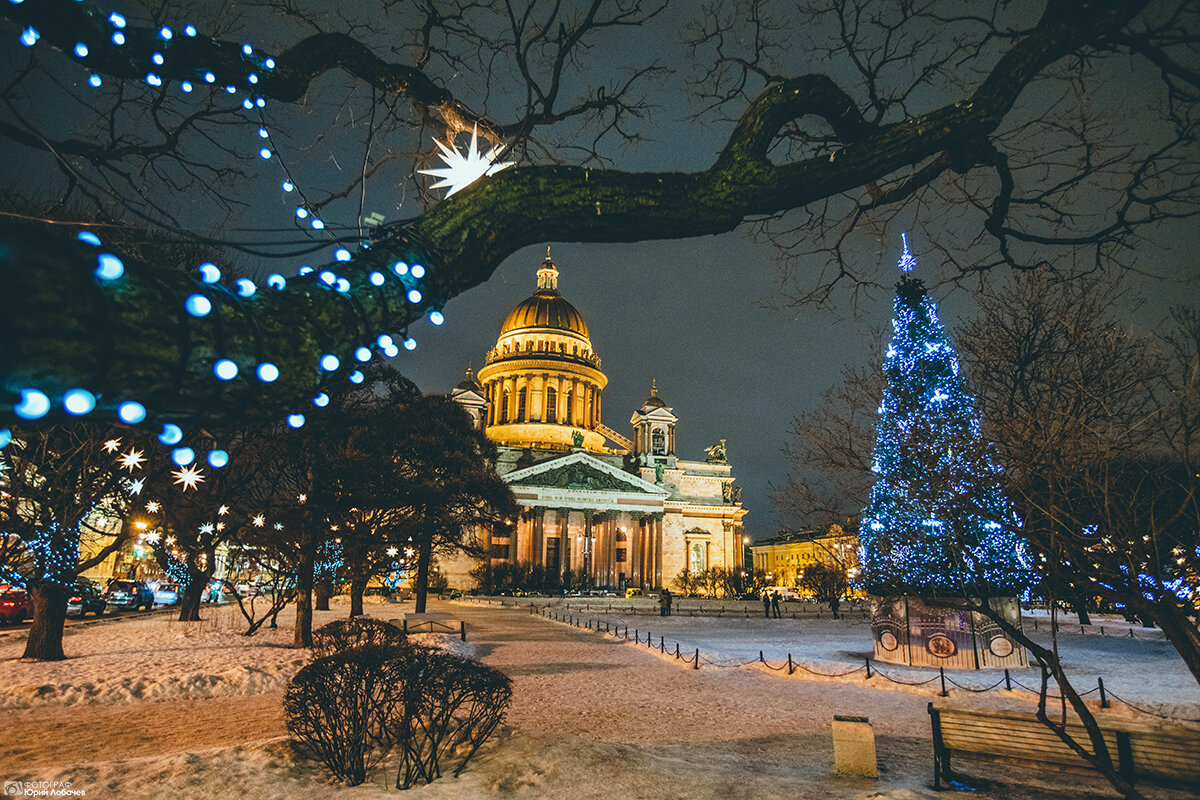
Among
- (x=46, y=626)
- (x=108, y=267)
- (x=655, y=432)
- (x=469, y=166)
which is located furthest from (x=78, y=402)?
(x=655, y=432)

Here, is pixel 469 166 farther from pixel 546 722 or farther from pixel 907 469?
pixel 907 469

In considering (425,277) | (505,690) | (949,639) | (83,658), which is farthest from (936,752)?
(83,658)

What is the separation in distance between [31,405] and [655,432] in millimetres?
78616

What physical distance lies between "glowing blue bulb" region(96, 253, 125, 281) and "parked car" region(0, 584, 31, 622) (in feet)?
102

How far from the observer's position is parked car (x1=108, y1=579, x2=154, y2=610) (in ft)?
111

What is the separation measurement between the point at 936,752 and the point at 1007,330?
11.0m

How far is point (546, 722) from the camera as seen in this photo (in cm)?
1016

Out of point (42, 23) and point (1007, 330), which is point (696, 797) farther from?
point (1007, 330)

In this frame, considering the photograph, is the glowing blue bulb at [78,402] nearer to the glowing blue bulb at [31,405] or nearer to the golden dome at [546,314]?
the glowing blue bulb at [31,405]

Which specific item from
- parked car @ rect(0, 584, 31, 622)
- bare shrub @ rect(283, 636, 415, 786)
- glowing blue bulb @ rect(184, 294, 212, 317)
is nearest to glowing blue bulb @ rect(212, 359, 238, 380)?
glowing blue bulb @ rect(184, 294, 212, 317)

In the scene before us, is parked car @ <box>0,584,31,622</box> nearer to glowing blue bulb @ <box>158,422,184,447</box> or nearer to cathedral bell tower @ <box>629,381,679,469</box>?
glowing blue bulb @ <box>158,422,184,447</box>

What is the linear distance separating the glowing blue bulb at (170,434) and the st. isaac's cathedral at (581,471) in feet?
180

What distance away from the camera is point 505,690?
280 inches

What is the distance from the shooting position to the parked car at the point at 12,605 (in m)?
24.3
